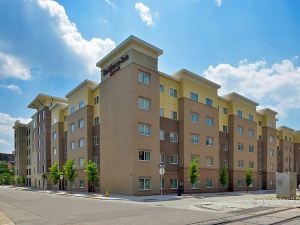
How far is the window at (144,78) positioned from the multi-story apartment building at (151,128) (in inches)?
5.5

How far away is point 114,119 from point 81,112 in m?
12.2

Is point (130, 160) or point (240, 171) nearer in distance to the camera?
point (130, 160)

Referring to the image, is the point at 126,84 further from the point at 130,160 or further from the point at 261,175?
the point at 261,175

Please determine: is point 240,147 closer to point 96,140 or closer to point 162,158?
point 162,158

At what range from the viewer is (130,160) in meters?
37.6

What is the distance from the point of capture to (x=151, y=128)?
40.3 m

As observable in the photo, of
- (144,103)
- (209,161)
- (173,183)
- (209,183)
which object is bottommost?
(209,183)

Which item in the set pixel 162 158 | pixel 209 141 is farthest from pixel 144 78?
A: pixel 209 141

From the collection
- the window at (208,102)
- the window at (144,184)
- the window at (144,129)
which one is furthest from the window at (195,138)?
the window at (144,184)

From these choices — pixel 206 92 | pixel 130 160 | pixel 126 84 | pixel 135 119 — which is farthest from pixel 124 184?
pixel 206 92

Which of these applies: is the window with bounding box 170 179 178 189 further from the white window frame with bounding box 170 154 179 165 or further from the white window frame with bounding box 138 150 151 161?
the white window frame with bounding box 138 150 151 161

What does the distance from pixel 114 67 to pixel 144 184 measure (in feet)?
54.6

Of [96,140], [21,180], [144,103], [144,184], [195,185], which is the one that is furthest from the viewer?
[21,180]

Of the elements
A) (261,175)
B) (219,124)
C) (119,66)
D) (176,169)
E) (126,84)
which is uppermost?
(119,66)
